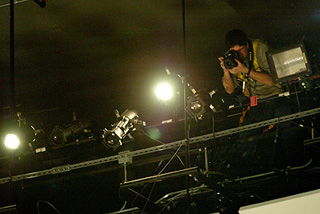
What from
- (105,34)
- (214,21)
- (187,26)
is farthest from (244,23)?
(105,34)

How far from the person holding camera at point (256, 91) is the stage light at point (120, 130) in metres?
0.80

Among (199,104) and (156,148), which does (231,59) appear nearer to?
(199,104)

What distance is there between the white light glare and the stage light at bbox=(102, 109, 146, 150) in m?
0.28

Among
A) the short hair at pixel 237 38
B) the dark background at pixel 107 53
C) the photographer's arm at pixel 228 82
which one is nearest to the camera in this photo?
the short hair at pixel 237 38

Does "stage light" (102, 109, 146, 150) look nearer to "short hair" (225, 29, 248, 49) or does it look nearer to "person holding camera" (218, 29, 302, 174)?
"person holding camera" (218, 29, 302, 174)

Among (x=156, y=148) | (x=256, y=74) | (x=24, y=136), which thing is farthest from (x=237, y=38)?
(x=24, y=136)

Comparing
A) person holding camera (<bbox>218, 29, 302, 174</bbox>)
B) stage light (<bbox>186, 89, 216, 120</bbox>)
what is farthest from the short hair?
stage light (<bbox>186, 89, 216, 120</bbox>)

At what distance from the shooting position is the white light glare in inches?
130

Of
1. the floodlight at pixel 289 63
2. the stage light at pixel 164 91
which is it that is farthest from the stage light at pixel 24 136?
the floodlight at pixel 289 63

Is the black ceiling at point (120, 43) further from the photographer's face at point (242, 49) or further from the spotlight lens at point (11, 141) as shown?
the spotlight lens at point (11, 141)

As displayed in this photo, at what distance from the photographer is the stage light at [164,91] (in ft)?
10.9

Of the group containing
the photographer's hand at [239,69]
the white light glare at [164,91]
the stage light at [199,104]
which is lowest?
the stage light at [199,104]

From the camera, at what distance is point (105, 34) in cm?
413

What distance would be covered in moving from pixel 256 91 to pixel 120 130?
3.55 feet
